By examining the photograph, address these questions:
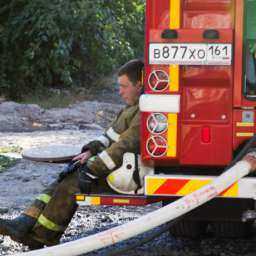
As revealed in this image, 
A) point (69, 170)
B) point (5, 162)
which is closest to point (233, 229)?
point (69, 170)

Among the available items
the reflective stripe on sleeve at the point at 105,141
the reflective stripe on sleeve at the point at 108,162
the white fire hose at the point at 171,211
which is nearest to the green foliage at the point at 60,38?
the reflective stripe on sleeve at the point at 105,141

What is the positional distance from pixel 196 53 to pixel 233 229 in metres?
1.93

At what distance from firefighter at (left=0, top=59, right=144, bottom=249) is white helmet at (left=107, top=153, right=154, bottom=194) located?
0.05 m

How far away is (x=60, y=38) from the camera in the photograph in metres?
19.2

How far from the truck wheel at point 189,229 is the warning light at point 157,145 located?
1306 millimetres

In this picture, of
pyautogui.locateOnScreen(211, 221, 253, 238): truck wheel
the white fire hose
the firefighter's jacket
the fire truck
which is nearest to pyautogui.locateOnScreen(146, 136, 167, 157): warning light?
the fire truck

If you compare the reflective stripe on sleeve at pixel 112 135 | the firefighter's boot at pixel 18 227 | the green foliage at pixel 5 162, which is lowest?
the green foliage at pixel 5 162

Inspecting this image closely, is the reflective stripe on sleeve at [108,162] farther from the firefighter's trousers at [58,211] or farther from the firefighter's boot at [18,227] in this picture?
the firefighter's boot at [18,227]

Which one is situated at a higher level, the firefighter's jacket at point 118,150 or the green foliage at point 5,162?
the firefighter's jacket at point 118,150

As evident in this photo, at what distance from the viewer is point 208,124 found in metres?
5.30

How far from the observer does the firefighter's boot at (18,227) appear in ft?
19.1

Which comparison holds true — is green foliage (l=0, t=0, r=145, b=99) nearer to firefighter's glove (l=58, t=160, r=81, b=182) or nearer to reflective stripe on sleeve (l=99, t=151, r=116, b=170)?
firefighter's glove (l=58, t=160, r=81, b=182)

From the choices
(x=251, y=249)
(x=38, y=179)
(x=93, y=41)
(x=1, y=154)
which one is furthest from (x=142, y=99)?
(x=93, y=41)

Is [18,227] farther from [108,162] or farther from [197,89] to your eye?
[197,89]
